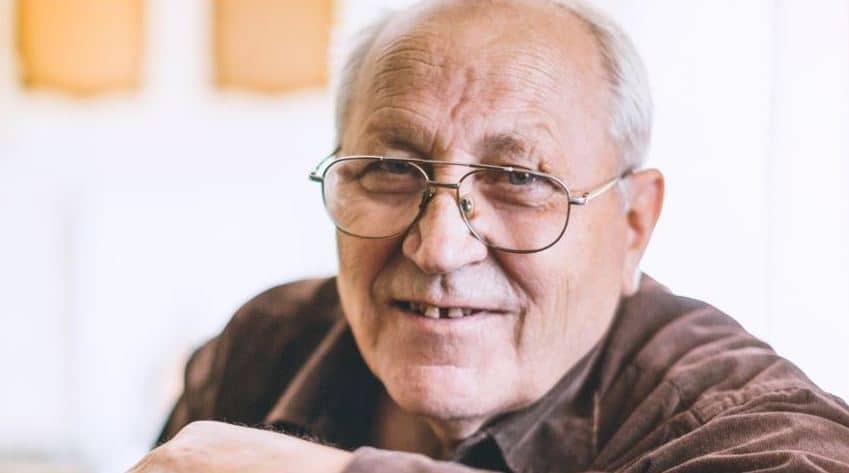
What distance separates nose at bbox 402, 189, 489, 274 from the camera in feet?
3.18

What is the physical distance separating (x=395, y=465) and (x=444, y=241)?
0.29 metres

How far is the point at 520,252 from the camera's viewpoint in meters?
1.00

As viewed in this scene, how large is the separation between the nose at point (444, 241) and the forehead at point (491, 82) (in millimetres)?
64

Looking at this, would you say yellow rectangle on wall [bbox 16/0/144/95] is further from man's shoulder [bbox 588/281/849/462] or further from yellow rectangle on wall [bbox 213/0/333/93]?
man's shoulder [bbox 588/281/849/462]

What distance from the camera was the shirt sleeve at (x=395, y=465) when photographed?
740mm

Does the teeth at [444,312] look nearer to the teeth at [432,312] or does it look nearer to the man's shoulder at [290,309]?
the teeth at [432,312]

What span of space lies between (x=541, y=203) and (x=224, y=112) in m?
0.71

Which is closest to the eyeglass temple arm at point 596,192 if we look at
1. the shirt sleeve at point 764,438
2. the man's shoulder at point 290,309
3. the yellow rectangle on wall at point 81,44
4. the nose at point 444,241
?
the nose at point 444,241

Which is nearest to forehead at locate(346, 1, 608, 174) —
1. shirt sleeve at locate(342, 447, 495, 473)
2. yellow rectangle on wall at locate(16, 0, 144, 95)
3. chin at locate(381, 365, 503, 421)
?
chin at locate(381, 365, 503, 421)

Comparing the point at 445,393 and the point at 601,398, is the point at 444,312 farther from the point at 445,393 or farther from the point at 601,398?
the point at 601,398

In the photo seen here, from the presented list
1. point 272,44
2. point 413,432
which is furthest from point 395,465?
point 272,44

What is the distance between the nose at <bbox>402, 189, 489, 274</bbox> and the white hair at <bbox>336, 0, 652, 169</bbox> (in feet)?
0.69

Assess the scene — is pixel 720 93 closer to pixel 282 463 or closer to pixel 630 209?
pixel 630 209

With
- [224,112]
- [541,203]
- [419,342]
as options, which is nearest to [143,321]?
[224,112]
